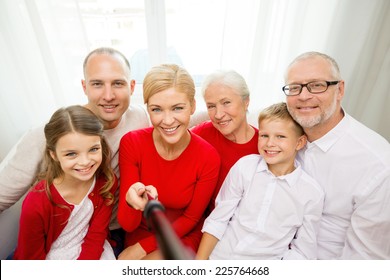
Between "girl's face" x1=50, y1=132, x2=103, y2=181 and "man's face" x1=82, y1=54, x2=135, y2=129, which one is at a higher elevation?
"man's face" x1=82, y1=54, x2=135, y2=129

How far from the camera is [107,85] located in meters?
1.22

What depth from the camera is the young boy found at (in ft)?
3.67

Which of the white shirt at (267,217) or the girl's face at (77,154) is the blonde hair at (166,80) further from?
the white shirt at (267,217)

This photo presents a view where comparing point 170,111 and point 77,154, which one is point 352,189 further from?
point 77,154

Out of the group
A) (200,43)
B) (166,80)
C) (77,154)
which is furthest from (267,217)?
(200,43)

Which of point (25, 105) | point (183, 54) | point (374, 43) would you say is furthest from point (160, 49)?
point (374, 43)

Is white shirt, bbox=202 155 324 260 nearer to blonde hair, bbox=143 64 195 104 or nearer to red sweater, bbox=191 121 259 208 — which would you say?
red sweater, bbox=191 121 259 208

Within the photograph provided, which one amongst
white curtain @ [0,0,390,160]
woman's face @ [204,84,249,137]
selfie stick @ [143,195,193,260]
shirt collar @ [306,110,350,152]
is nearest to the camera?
selfie stick @ [143,195,193,260]

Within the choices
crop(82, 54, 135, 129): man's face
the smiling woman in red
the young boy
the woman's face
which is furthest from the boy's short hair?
crop(82, 54, 135, 129): man's face

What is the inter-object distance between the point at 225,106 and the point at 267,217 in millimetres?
523

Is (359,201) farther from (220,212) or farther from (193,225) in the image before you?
(193,225)

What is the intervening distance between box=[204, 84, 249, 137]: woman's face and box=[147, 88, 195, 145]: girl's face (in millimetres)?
194

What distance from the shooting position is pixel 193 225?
1.26m

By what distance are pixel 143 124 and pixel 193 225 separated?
58 centimetres
